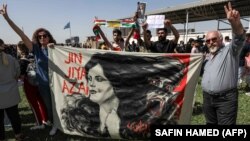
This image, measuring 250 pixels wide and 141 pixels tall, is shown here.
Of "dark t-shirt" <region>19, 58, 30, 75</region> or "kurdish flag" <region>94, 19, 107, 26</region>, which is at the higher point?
"kurdish flag" <region>94, 19, 107, 26</region>

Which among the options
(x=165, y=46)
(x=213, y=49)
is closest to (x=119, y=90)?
(x=165, y=46)

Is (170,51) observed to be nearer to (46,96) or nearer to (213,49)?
(213,49)

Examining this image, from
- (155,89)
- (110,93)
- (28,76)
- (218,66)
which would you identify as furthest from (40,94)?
(218,66)

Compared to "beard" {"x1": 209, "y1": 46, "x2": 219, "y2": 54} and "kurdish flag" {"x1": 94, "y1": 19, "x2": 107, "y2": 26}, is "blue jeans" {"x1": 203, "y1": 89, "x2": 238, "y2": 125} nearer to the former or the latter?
"beard" {"x1": 209, "y1": 46, "x2": 219, "y2": 54}

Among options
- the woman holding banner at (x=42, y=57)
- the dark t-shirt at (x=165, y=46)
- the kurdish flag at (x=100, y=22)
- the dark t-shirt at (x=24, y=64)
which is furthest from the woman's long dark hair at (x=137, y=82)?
the dark t-shirt at (x=24, y=64)

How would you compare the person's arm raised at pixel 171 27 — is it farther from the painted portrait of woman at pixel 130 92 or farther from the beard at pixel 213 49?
the beard at pixel 213 49

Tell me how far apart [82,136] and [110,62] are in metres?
1.36

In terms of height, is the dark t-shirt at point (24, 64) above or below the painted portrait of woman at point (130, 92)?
above

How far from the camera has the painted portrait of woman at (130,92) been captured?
500cm

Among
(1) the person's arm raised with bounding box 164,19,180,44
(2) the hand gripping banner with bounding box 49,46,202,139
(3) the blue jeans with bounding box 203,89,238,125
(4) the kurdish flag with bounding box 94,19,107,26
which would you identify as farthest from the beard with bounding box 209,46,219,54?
(4) the kurdish flag with bounding box 94,19,107,26

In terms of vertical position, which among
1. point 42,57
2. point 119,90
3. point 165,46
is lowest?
point 119,90

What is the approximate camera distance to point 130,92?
5.11 meters

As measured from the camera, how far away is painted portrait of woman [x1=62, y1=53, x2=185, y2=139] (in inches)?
197

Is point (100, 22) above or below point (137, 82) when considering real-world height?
above
